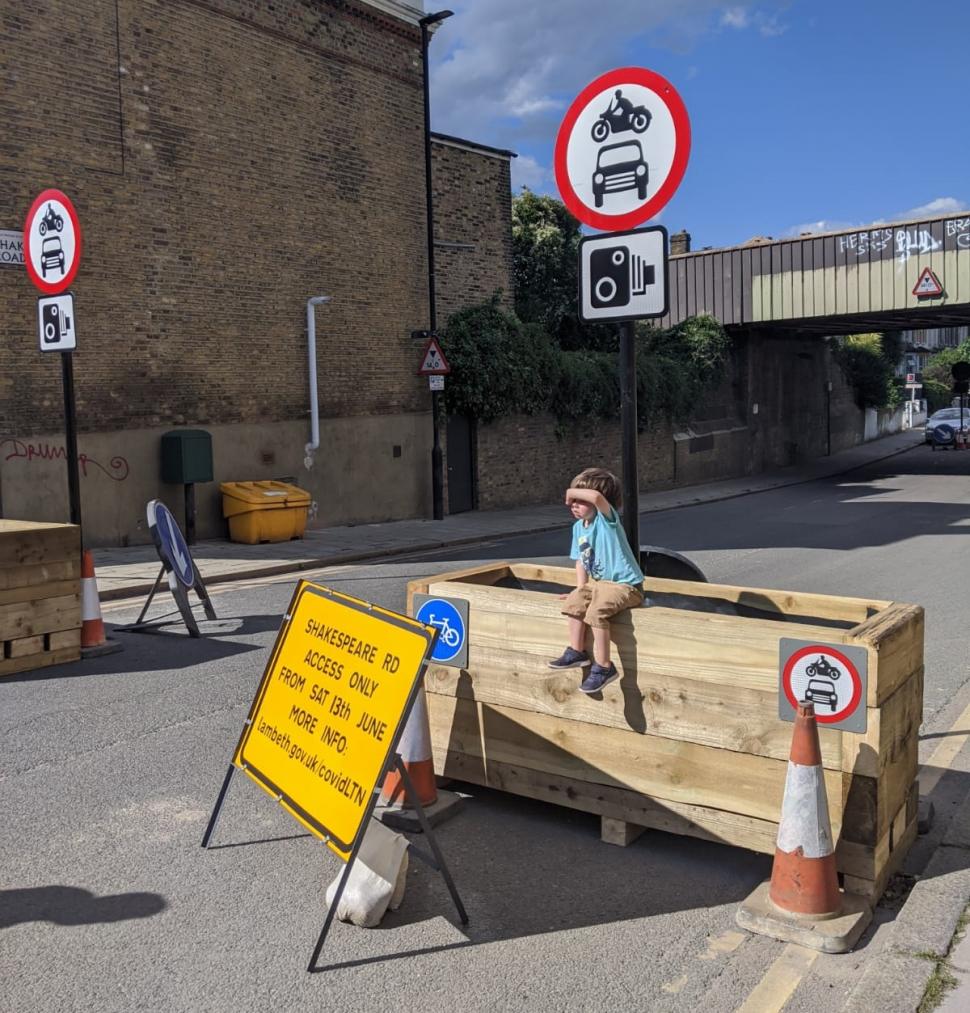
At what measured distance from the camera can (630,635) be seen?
4.39 metres

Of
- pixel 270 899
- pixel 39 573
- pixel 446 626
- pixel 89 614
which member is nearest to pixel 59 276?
pixel 39 573

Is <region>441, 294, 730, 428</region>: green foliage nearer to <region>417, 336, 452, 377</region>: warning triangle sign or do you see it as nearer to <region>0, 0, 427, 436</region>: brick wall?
<region>0, 0, 427, 436</region>: brick wall

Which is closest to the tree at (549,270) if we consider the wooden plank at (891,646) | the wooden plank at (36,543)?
the wooden plank at (36,543)

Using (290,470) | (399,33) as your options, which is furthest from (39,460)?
(399,33)

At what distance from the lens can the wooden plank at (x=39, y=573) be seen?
7.45m

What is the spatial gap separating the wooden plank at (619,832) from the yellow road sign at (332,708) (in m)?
1.27

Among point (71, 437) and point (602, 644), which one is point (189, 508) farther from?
point (602, 644)

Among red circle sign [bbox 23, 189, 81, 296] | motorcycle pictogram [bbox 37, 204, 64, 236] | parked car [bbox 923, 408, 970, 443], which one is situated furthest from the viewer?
parked car [bbox 923, 408, 970, 443]

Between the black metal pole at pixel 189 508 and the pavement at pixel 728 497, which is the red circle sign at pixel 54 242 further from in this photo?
the black metal pole at pixel 189 508

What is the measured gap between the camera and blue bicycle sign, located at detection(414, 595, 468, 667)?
4832mm

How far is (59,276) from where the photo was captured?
9086 mm

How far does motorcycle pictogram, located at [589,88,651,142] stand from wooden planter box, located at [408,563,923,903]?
7.22 feet

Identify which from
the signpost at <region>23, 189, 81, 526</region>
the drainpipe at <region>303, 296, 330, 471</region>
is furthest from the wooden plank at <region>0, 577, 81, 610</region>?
the drainpipe at <region>303, 296, 330, 471</region>

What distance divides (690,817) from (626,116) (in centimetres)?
314
